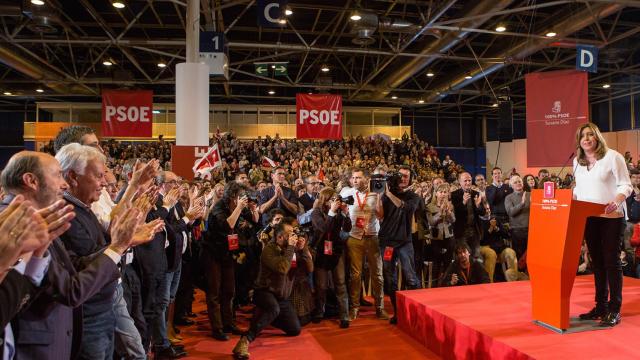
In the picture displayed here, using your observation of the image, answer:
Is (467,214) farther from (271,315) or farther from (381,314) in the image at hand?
(271,315)

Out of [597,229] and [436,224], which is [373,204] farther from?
[597,229]

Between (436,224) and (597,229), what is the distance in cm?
298

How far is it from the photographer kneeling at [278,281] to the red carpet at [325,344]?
26 cm

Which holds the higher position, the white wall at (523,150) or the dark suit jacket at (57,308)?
the white wall at (523,150)

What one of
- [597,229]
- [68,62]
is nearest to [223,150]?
[68,62]

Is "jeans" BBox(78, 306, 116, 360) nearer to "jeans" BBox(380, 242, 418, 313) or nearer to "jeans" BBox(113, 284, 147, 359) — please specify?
"jeans" BBox(113, 284, 147, 359)

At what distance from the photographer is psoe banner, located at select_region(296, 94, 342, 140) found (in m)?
13.8

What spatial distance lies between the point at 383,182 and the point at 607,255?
9.12 ft

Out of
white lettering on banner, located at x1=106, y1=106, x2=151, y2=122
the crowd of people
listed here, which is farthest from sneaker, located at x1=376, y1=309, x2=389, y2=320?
white lettering on banner, located at x1=106, y1=106, x2=151, y2=122

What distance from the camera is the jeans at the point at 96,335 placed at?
2.40 metres

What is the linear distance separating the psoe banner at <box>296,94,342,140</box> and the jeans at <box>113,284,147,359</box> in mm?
10837

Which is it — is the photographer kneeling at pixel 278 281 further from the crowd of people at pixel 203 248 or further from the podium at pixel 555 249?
the podium at pixel 555 249

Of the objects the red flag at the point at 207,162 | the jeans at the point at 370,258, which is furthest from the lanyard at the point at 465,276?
the red flag at the point at 207,162

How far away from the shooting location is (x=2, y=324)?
1516mm
